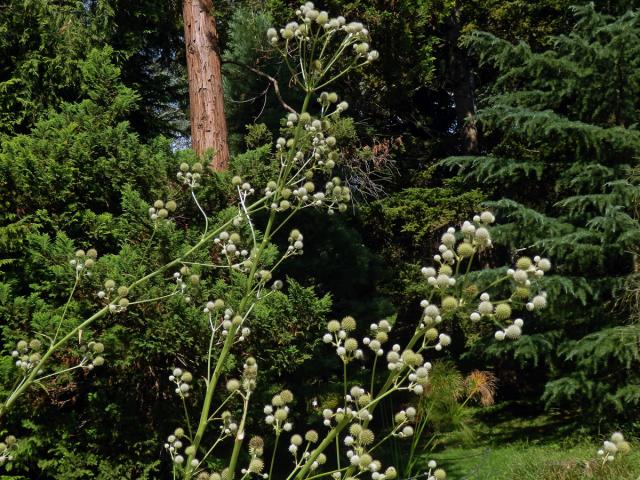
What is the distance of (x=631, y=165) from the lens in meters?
7.01

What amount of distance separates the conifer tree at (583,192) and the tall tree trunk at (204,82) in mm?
3187

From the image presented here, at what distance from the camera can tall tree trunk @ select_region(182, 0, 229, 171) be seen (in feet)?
19.4

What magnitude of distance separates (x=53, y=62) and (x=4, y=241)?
6.90 feet

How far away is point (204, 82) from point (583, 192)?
4511 millimetres

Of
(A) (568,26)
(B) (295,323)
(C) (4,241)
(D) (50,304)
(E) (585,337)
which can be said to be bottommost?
(E) (585,337)

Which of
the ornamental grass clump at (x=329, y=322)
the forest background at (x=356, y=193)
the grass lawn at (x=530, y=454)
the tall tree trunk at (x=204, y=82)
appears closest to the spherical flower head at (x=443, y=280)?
the ornamental grass clump at (x=329, y=322)

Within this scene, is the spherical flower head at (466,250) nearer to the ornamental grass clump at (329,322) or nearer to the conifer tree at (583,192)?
the ornamental grass clump at (329,322)

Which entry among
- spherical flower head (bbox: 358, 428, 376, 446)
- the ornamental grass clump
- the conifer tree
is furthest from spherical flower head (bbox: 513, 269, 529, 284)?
the conifer tree

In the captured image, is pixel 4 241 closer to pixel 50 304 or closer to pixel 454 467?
pixel 50 304

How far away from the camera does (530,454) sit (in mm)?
6500

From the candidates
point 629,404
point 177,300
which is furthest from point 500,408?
point 177,300

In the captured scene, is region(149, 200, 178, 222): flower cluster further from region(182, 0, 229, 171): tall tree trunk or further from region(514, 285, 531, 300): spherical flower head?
region(182, 0, 229, 171): tall tree trunk

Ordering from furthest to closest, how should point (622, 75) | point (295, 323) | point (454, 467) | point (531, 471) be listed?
point (622, 75), point (454, 467), point (531, 471), point (295, 323)

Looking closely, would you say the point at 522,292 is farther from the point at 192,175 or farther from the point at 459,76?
the point at 459,76
